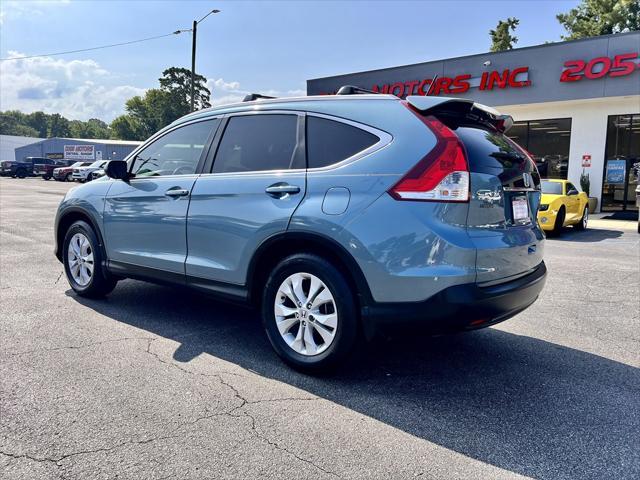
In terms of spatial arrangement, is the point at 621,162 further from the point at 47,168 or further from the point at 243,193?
the point at 47,168

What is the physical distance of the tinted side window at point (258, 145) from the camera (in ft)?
12.4

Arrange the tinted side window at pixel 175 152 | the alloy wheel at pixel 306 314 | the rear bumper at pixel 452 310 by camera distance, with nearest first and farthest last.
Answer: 1. the rear bumper at pixel 452 310
2. the alloy wheel at pixel 306 314
3. the tinted side window at pixel 175 152

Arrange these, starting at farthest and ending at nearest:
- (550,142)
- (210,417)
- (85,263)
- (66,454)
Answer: (550,142) → (85,263) → (210,417) → (66,454)

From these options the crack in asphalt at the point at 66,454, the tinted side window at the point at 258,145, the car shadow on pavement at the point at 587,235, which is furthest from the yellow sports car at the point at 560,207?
the crack in asphalt at the point at 66,454

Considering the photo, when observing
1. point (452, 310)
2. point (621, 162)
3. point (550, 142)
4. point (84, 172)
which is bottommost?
point (452, 310)

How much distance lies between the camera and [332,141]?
354 cm

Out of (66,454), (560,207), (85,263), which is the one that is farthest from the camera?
(560,207)

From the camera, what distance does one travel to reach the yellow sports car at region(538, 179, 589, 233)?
12281mm

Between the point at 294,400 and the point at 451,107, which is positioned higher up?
the point at 451,107

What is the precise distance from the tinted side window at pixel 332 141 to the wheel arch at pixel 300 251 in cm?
52

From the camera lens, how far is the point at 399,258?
10.1 ft

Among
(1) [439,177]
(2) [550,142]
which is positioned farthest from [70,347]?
(2) [550,142]

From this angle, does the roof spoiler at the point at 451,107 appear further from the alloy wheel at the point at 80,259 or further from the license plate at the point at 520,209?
the alloy wheel at the point at 80,259

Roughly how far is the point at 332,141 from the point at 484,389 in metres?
1.95
